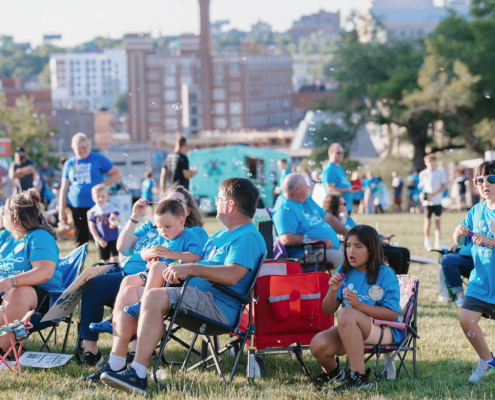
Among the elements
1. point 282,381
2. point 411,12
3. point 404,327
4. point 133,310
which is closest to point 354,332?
point 404,327

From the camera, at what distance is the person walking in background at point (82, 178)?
7473 millimetres

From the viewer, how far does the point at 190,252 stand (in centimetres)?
430

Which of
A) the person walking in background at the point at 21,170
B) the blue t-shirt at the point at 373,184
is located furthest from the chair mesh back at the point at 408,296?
the blue t-shirt at the point at 373,184

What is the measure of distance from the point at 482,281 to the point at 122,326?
235 centimetres

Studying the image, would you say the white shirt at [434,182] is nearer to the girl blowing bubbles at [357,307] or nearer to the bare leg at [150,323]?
the girl blowing bubbles at [357,307]

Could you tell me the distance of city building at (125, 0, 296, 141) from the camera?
116 meters

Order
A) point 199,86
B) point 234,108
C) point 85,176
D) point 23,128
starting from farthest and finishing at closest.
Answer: point 199,86 → point 234,108 → point 23,128 → point 85,176

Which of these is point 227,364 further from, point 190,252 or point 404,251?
point 404,251

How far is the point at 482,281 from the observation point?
4258mm

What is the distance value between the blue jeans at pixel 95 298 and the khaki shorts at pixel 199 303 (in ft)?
2.67

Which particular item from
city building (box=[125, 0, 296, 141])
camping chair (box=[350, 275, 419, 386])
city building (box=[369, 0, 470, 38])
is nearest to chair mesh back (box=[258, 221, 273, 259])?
camping chair (box=[350, 275, 419, 386])

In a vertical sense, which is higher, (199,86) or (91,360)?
(199,86)

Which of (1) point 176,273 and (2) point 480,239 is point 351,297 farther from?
(1) point 176,273

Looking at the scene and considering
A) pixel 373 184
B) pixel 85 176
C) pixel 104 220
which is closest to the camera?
pixel 104 220
